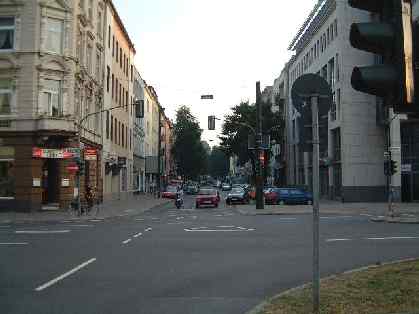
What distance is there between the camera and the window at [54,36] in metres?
31.9

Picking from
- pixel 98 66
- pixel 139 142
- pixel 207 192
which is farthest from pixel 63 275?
pixel 139 142

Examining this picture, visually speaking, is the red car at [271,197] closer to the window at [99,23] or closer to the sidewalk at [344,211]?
the sidewalk at [344,211]

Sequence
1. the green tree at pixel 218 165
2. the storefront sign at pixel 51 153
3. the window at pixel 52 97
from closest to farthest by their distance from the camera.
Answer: the storefront sign at pixel 51 153 → the window at pixel 52 97 → the green tree at pixel 218 165

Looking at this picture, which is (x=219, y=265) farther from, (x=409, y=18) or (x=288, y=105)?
(x=288, y=105)

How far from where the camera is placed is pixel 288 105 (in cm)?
7456

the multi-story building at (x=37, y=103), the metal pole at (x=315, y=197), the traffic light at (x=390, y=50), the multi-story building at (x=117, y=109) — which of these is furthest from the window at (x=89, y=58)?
the traffic light at (x=390, y=50)

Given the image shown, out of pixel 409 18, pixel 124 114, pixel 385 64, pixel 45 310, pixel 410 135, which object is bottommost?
pixel 45 310

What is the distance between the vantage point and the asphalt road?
774cm

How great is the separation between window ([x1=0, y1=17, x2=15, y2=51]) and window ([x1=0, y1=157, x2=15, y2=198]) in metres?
6.71

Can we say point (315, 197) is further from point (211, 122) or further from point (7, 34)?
point (211, 122)

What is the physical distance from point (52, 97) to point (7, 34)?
14.5 ft

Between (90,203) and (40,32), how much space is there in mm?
10355

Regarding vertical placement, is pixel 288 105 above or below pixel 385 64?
above

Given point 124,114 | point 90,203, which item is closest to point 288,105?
point 124,114
